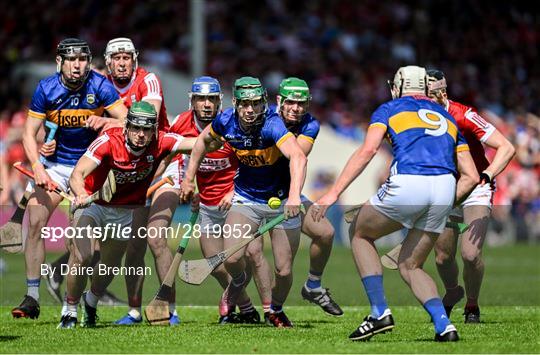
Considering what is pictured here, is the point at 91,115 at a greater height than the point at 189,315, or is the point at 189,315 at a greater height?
the point at 91,115

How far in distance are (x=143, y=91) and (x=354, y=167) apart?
3186 mm

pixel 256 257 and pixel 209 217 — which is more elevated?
pixel 209 217

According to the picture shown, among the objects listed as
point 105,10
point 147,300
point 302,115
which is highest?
point 105,10

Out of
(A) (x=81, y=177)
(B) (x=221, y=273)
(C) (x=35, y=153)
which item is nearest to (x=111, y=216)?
(A) (x=81, y=177)

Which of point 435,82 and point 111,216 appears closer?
point 111,216

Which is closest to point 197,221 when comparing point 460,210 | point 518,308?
point 460,210

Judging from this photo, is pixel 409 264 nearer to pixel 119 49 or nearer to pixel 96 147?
pixel 96 147

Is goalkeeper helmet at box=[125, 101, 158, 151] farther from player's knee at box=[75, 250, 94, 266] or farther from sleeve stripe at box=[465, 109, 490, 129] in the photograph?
sleeve stripe at box=[465, 109, 490, 129]

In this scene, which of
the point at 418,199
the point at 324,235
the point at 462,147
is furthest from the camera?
the point at 324,235

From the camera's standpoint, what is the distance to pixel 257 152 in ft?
32.1

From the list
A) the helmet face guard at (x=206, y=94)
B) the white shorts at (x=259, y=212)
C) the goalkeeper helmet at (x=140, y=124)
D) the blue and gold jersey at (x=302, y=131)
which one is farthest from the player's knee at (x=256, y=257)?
the helmet face guard at (x=206, y=94)

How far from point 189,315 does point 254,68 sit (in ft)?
45.4

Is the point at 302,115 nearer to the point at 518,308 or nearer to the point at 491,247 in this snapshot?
the point at 518,308

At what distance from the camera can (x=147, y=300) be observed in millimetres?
10508
